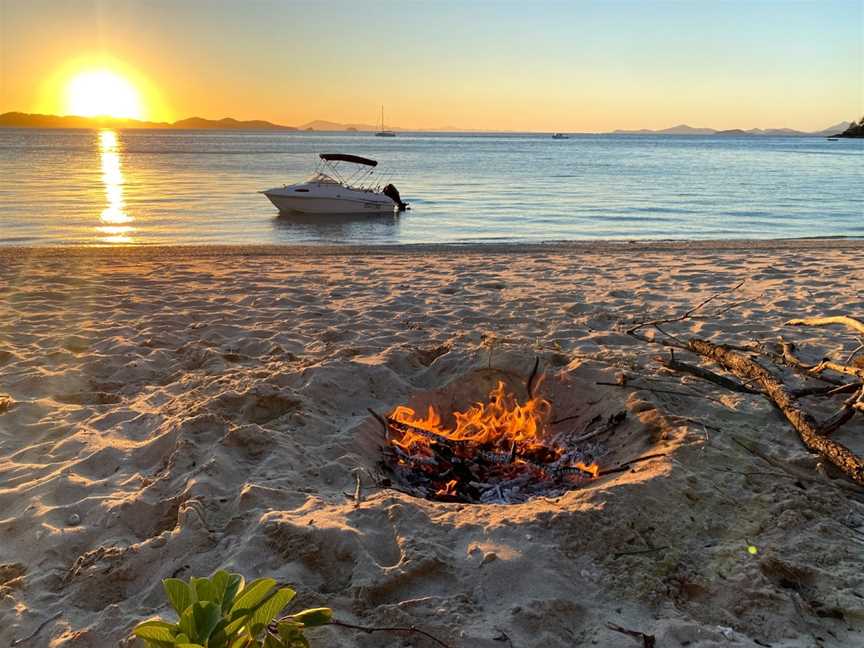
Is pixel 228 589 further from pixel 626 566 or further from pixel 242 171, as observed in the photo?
pixel 242 171

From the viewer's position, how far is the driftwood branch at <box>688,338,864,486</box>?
3488mm

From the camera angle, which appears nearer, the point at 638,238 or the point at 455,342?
the point at 455,342

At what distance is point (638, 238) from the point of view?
1575 centimetres

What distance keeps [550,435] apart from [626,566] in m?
1.63

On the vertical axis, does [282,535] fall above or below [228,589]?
below

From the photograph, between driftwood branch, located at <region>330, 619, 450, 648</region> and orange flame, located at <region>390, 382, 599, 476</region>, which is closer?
driftwood branch, located at <region>330, 619, 450, 648</region>

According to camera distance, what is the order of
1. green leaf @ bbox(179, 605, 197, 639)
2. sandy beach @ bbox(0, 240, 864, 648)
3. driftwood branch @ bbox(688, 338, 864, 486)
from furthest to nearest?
driftwood branch @ bbox(688, 338, 864, 486) < sandy beach @ bbox(0, 240, 864, 648) < green leaf @ bbox(179, 605, 197, 639)

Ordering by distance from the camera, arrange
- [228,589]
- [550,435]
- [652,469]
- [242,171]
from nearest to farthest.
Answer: [228,589] → [652,469] → [550,435] → [242,171]

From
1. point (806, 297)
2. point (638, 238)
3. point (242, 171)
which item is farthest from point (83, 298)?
point (242, 171)

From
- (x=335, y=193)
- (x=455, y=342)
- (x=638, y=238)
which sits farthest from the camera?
(x=335, y=193)

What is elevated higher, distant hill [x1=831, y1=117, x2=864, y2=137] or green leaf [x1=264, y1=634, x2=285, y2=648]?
distant hill [x1=831, y1=117, x2=864, y2=137]

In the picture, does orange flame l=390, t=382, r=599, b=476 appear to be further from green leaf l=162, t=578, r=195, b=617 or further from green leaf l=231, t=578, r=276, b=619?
green leaf l=162, t=578, r=195, b=617

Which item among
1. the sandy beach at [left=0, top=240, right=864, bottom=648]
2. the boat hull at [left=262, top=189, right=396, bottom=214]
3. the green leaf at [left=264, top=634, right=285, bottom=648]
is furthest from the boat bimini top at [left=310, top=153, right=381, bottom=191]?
the green leaf at [left=264, top=634, right=285, bottom=648]

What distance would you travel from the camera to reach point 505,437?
4156mm
